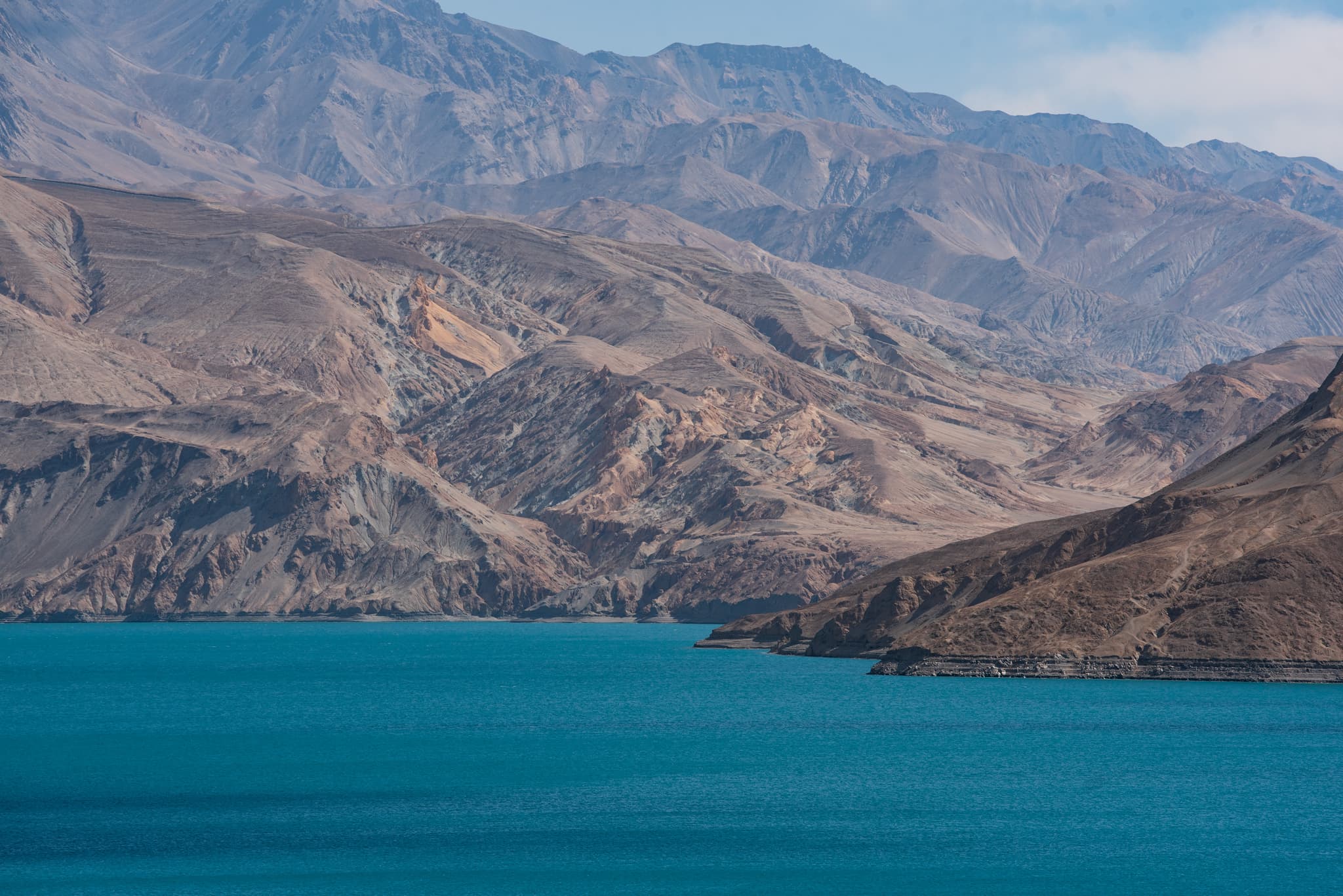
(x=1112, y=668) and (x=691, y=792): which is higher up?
(x=1112, y=668)

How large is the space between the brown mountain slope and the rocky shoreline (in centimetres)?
12

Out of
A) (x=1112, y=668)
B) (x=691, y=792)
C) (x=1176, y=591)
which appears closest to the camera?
(x=691, y=792)

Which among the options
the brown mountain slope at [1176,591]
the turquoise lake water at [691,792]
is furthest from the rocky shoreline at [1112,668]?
the turquoise lake water at [691,792]

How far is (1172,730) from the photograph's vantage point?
413 ft

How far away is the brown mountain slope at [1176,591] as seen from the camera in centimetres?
15288

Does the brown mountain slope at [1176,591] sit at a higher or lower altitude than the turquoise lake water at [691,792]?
higher

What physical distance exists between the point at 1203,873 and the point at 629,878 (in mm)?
23303

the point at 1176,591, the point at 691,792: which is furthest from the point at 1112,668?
the point at 691,792

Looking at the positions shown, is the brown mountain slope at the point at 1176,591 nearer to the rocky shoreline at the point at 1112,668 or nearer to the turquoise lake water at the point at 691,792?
the rocky shoreline at the point at 1112,668

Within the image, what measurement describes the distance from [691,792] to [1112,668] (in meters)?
65.0

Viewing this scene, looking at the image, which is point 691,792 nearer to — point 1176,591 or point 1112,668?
point 1112,668

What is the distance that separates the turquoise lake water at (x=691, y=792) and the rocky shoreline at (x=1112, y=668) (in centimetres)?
160

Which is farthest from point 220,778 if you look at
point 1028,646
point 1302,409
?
point 1302,409

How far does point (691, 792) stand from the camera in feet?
335
